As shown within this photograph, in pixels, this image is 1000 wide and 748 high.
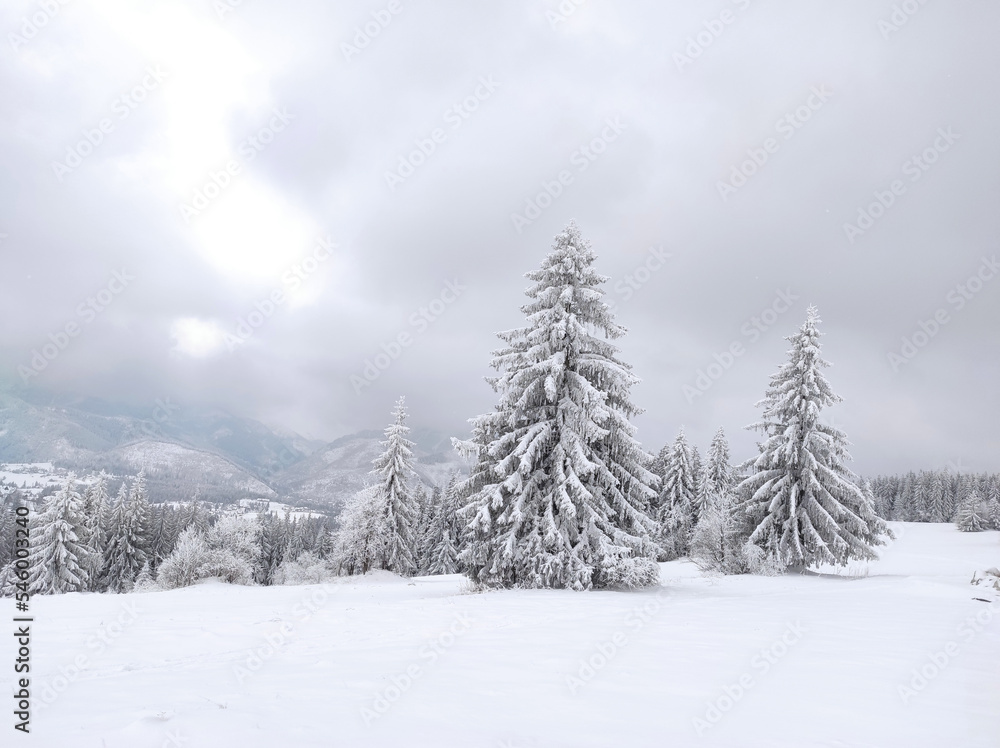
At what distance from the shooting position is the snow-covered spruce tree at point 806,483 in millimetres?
20531

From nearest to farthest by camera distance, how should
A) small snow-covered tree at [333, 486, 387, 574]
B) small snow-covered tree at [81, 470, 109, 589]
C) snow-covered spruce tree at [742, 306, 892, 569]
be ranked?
snow-covered spruce tree at [742, 306, 892, 569], small snow-covered tree at [333, 486, 387, 574], small snow-covered tree at [81, 470, 109, 589]

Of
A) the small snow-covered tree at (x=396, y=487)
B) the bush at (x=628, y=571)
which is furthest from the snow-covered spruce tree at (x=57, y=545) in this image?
the bush at (x=628, y=571)

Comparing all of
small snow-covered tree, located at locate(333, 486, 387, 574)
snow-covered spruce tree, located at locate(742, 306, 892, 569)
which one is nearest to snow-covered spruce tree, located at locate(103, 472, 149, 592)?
small snow-covered tree, located at locate(333, 486, 387, 574)

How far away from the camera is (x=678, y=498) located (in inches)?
1838

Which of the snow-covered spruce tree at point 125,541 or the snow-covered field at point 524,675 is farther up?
the snow-covered field at point 524,675

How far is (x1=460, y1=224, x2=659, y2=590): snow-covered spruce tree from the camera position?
579 inches

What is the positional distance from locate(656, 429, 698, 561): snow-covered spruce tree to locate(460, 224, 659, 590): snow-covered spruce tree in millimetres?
31480

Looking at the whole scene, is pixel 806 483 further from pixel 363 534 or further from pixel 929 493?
pixel 929 493

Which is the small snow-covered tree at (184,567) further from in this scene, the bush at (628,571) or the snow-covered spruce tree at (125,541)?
the bush at (628,571)

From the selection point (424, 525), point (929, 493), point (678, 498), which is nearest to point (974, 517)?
point (678, 498)

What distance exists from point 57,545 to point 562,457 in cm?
4296

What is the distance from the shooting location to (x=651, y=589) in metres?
15.1

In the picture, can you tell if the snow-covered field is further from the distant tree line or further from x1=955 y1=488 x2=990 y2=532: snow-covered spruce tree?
the distant tree line

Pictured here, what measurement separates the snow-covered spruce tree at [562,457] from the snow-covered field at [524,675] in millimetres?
3777
